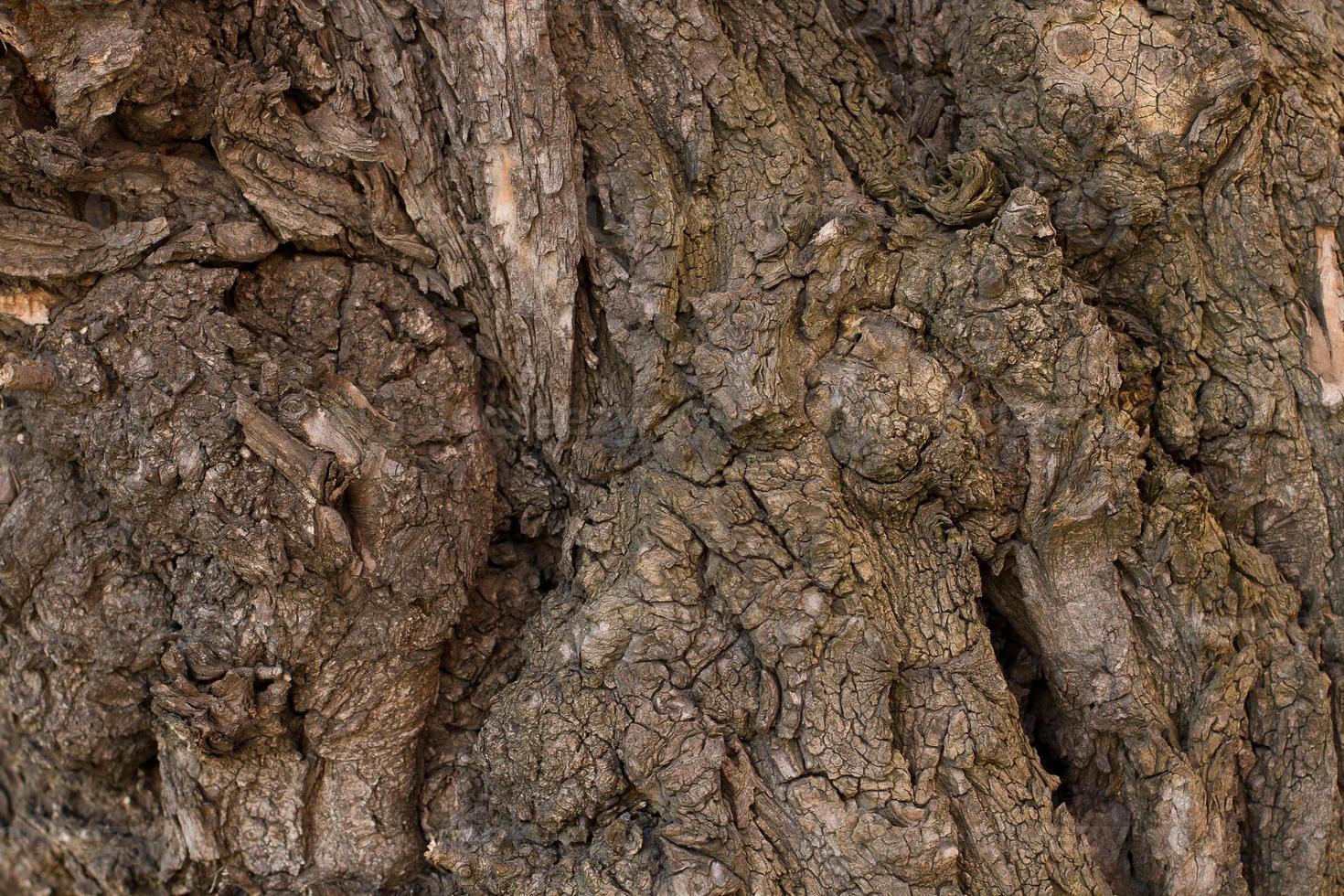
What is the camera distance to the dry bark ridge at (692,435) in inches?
98.2

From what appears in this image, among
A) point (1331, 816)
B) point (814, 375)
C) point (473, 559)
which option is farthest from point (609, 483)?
point (1331, 816)

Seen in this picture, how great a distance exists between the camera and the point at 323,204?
2.74 m

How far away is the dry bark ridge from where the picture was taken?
2494mm

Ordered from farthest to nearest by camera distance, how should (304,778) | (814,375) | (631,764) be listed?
(304,778) < (814,375) < (631,764)

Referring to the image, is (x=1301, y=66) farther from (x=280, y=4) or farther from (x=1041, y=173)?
(x=280, y=4)

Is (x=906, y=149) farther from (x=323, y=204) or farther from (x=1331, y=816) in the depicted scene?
(x=1331, y=816)

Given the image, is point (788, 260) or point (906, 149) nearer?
point (788, 260)

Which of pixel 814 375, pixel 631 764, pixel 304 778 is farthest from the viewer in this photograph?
pixel 304 778

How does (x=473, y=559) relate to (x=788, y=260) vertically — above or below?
below

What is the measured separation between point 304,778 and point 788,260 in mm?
1975

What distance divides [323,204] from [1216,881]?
9.94ft

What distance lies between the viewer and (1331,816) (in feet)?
8.89

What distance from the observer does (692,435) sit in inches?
103

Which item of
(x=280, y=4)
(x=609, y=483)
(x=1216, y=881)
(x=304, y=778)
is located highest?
(x=280, y=4)
